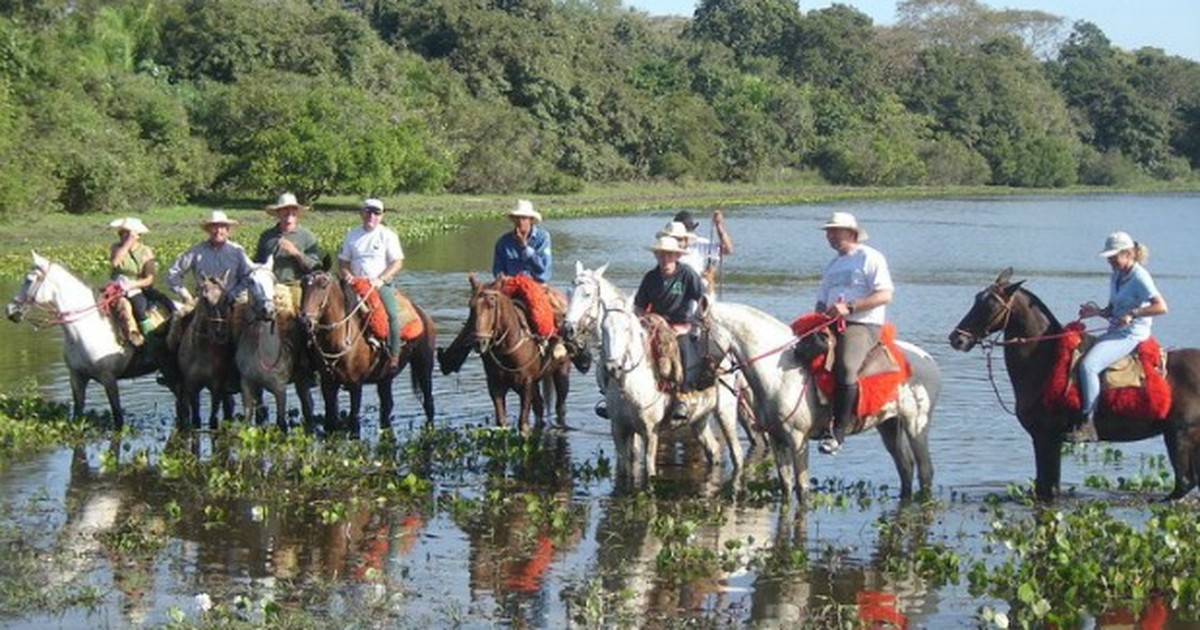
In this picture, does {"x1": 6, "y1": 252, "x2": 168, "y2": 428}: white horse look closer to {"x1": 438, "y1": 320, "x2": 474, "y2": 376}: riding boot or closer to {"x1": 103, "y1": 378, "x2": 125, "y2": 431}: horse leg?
{"x1": 103, "y1": 378, "x2": 125, "y2": 431}: horse leg

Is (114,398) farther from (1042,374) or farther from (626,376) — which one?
(1042,374)

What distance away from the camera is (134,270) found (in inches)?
638

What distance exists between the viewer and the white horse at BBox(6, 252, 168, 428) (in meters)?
15.8

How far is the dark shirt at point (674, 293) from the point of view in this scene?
46.0 feet

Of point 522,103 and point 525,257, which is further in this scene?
point 522,103

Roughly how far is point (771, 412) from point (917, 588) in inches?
94.2

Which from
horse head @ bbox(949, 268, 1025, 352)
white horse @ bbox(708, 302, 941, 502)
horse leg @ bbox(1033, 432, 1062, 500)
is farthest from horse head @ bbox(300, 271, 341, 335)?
horse leg @ bbox(1033, 432, 1062, 500)

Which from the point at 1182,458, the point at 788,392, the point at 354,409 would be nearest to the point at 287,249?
the point at 354,409

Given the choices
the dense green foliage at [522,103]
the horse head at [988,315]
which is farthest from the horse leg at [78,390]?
the dense green foliage at [522,103]

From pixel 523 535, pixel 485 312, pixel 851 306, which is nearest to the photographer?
pixel 523 535

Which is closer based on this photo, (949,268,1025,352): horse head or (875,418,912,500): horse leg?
(949,268,1025,352): horse head

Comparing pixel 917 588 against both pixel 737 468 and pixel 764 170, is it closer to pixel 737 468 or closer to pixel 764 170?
pixel 737 468

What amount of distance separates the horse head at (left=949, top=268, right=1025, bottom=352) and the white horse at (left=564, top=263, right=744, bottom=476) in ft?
6.94

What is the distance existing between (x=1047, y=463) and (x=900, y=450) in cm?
117
